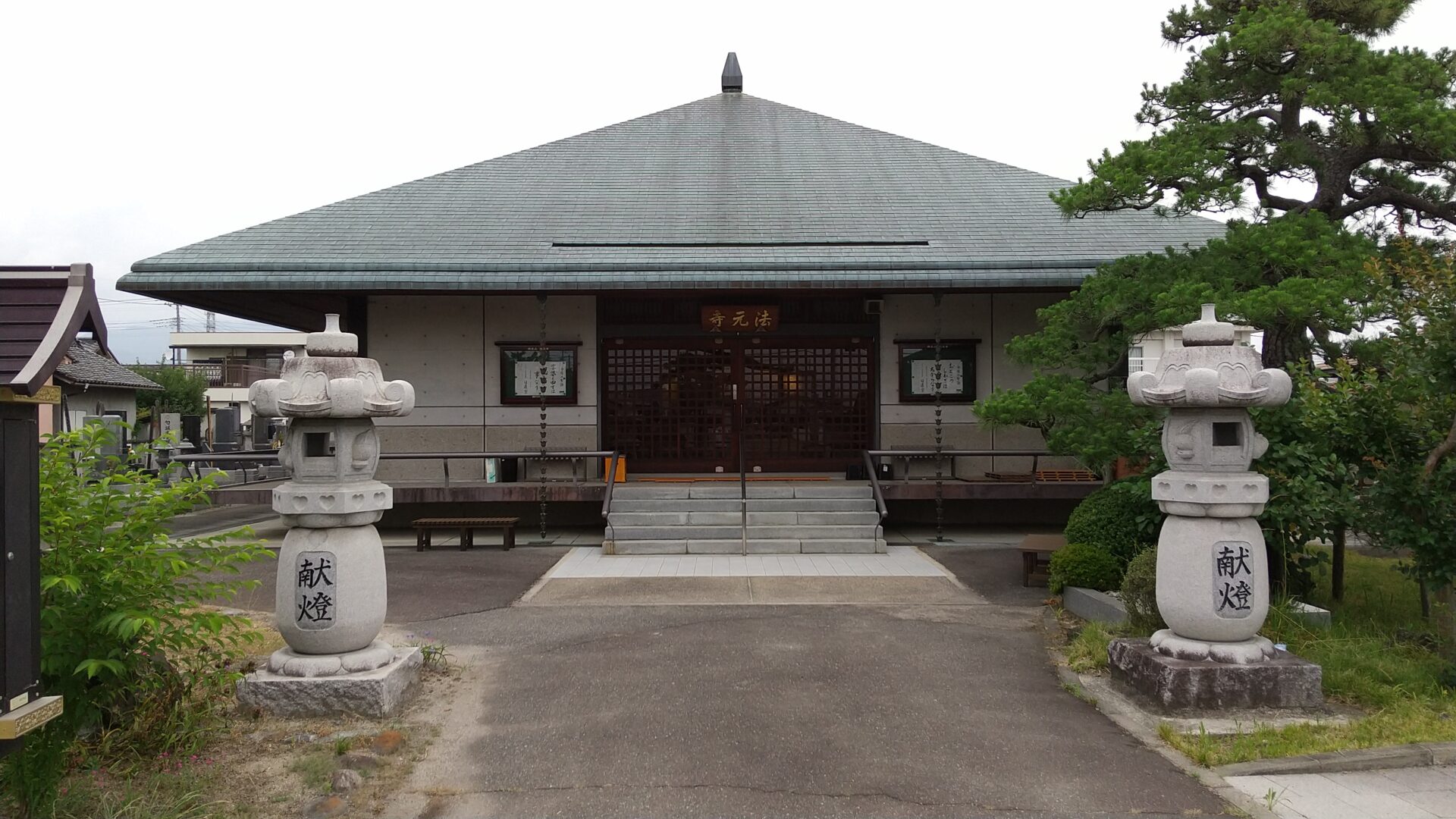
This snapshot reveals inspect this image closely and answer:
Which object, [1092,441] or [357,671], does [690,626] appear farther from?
[1092,441]

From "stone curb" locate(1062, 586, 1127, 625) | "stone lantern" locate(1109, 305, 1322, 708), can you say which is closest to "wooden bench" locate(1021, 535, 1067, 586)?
"stone curb" locate(1062, 586, 1127, 625)

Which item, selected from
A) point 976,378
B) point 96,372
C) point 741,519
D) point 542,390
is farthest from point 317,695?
point 96,372

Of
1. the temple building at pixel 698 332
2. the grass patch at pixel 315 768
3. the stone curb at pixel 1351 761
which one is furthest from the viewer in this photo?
the temple building at pixel 698 332

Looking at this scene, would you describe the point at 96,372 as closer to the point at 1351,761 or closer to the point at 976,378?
the point at 976,378

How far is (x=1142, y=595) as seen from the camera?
686cm

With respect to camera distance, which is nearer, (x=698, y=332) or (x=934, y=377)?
(x=934, y=377)

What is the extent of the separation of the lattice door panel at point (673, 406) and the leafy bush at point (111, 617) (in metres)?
9.66

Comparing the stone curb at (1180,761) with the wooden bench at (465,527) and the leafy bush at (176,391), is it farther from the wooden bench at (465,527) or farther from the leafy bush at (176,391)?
the leafy bush at (176,391)

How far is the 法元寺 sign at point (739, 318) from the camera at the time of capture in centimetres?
1447

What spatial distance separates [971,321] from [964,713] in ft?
32.7

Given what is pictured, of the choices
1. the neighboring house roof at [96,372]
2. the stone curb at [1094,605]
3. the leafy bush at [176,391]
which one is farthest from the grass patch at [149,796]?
the leafy bush at [176,391]

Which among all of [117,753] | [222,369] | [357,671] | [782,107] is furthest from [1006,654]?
[222,369]

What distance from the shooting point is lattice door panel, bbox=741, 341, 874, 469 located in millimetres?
15148

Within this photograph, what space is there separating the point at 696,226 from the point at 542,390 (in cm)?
395
